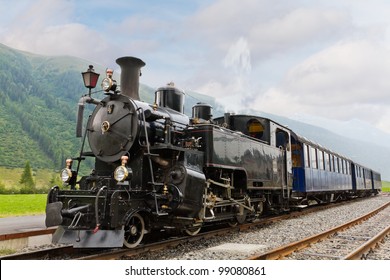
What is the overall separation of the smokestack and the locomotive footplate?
9.00ft

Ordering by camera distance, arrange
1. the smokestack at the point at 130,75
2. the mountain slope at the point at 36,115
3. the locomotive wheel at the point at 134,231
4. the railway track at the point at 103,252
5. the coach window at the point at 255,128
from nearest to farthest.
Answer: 1. the railway track at the point at 103,252
2. the locomotive wheel at the point at 134,231
3. the smokestack at the point at 130,75
4. the coach window at the point at 255,128
5. the mountain slope at the point at 36,115

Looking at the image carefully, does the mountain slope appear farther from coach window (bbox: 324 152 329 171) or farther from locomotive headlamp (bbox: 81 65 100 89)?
locomotive headlamp (bbox: 81 65 100 89)

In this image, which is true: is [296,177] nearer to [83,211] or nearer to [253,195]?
[253,195]

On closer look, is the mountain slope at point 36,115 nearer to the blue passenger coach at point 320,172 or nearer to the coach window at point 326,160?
the blue passenger coach at point 320,172

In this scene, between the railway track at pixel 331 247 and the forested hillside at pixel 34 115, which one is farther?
the forested hillside at pixel 34 115

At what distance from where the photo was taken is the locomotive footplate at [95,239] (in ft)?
16.5

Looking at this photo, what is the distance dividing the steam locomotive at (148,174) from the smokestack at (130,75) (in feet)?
0.06

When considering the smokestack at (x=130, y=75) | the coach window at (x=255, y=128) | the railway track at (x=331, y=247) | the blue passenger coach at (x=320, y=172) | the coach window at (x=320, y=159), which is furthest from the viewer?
the coach window at (x=320, y=159)

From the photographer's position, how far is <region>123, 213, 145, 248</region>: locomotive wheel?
18.4 ft

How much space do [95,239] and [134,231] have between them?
0.79 m

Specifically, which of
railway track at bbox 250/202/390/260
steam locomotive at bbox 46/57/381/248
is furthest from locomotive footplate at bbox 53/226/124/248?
railway track at bbox 250/202/390/260

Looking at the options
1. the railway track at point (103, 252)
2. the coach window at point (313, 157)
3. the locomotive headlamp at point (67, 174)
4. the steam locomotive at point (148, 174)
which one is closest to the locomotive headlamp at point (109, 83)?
the steam locomotive at point (148, 174)

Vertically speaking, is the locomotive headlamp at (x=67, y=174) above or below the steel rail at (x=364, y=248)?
above
